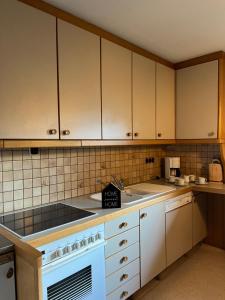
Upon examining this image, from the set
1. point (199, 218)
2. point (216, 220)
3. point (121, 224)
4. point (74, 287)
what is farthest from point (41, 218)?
point (216, 220)

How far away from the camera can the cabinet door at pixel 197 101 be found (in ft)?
7.66

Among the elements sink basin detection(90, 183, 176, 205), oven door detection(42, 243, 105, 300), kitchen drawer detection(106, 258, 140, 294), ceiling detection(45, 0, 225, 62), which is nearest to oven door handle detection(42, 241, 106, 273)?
oven door detection(42, 243, 105, 300)

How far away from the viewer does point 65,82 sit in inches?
60.3

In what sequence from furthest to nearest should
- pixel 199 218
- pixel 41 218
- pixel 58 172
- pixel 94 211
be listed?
pixel 199 218 < pixel 58 172 < pixel 94 211 < pixel 41 218

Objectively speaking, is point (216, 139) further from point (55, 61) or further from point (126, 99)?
point (55, 61)

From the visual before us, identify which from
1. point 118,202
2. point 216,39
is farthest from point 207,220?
point 216,39

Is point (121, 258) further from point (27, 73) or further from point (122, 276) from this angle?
point (27, 73)

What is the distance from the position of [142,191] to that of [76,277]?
3.45ft

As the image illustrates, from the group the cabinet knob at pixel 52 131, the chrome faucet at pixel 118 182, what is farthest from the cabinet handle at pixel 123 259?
the cabinet knob at pixel 52 131

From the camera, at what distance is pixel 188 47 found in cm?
217

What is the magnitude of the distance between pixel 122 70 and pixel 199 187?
1.38 meters

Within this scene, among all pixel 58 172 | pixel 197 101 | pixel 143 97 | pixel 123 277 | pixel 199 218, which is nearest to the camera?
pixel 123 277

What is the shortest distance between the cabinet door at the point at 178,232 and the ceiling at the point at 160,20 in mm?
1570

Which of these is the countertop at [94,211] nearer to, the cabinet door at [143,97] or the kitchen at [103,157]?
the kitchen at [103,157]
